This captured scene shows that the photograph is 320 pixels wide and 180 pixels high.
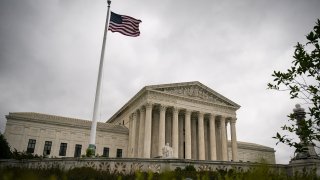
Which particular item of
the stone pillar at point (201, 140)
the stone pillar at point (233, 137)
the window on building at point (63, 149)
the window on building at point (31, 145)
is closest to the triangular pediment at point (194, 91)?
the stone pillar at point (201, 140)

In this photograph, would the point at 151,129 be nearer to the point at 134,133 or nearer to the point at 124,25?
the point at 134,133

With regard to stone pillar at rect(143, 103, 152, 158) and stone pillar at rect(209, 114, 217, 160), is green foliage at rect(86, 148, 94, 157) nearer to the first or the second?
stone pillar at rect(143, 103, 152, 158)

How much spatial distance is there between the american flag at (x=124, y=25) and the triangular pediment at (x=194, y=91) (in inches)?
658

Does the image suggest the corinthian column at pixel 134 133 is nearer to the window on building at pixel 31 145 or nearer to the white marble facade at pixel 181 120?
the white marble facade at pixel 181 120

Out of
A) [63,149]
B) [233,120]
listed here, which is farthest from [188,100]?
[63,149]

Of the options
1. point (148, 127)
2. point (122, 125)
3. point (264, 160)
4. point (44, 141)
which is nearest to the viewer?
point (264, 160)

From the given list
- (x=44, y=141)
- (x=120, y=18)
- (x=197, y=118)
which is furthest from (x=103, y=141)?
(x=120, y=18)

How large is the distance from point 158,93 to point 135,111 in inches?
247

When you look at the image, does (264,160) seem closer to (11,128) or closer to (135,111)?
(135,111)

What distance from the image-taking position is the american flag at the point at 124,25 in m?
26.5

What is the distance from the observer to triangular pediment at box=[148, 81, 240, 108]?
4466 cm

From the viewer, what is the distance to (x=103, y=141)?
49219 mm

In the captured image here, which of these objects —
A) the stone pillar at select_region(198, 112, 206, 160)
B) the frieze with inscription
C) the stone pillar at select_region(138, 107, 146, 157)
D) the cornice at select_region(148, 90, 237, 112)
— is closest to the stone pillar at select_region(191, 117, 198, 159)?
the stone pillar at select_region(198, 112, 206, 160)

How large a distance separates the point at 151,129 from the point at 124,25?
76.7 feet
